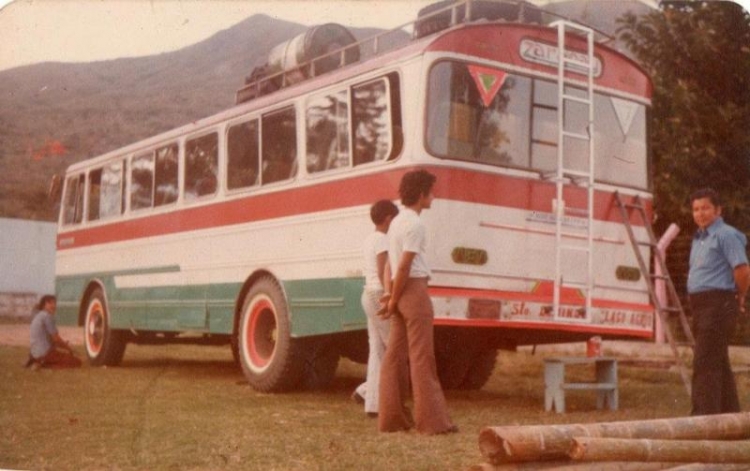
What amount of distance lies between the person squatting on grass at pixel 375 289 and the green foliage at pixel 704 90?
5.69 feet

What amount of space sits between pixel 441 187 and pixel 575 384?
5.13 feet

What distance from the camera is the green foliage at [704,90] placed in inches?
214

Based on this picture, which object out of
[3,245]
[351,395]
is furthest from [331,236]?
[3,245]

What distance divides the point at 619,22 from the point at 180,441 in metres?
3.35

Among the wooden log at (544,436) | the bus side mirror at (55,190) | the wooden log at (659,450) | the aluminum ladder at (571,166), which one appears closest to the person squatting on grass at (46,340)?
the bus side mirror at (55,190)

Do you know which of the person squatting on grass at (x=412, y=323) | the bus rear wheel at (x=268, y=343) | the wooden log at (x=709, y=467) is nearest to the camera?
the wooden log at (x=709, y=467)

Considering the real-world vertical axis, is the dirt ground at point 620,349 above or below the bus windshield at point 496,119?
below

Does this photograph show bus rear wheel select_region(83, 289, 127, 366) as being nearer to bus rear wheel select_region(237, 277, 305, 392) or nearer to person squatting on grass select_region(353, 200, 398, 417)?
bus rear wheel select_region(237, 277, 305, 392)

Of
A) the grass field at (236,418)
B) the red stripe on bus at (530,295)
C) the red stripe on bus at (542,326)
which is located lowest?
the grass field at (236,418)

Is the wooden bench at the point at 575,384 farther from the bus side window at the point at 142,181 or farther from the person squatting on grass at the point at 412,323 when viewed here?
the bus side window at the point at 142,181

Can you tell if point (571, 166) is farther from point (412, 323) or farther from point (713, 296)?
point (412, 323)

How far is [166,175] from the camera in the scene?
29.1ft

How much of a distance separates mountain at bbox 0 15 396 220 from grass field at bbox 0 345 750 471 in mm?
1528

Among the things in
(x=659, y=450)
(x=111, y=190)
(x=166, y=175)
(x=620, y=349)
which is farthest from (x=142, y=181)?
(x=659, y=450)
